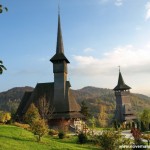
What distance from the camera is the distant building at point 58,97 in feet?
163

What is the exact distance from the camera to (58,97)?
5228 cm

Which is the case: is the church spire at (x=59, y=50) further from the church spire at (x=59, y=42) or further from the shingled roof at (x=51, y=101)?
the shingled roof at (x=51, y=101)

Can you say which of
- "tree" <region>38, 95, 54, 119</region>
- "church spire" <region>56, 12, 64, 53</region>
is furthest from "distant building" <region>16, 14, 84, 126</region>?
"tree" <region>38, 95, 54, 119</region>

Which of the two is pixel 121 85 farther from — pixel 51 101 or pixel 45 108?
pixel 45 108

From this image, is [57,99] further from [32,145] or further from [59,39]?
[32,145]

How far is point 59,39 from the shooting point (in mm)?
57938

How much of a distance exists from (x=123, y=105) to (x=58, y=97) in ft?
81.4

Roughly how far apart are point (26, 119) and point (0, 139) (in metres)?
22.3

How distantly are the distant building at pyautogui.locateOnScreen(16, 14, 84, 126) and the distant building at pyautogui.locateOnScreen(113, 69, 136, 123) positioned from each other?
20158 millimetres

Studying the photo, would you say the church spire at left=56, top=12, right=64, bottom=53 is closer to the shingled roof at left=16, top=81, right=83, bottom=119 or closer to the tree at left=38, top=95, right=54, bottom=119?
the shingled roof at left=16, top=81, right=83, bottom=119

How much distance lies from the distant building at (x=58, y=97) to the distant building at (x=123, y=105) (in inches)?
794

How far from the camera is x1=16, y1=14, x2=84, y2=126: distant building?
163 ft

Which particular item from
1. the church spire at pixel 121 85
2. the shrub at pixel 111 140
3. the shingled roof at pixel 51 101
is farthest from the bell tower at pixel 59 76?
the shrub at pixel 111 140

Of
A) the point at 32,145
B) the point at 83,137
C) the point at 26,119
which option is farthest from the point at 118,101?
the point at 32,145
